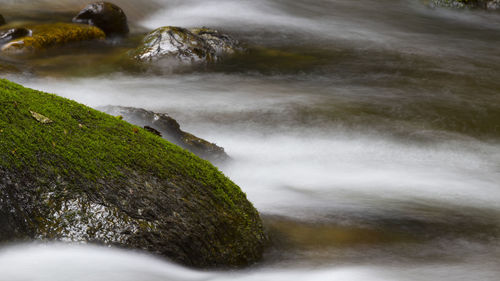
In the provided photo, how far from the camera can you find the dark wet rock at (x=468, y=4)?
17.1 metres

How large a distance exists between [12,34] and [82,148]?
7.63m

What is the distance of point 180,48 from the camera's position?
1041 cm

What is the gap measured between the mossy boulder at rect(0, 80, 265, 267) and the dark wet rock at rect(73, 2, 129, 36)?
8.13 metres

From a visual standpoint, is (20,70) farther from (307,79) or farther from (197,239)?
(197,239)

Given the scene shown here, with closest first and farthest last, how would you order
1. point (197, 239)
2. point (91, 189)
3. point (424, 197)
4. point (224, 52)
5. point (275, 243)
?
point (91, 189)
point (197, 239)
point (275, 243)
point (424, 197)
point (224, 52)

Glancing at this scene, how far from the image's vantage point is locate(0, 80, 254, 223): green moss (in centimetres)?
318

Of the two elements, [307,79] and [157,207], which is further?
[307,79]

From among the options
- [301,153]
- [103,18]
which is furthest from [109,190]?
[103,18]

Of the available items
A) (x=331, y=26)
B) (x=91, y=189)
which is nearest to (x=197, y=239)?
(x=91, y=189)

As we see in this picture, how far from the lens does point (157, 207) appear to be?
3453mm

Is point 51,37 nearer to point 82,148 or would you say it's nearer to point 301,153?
point 301,153

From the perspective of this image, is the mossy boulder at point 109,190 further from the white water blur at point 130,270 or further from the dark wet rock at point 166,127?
the dark wet rock at point 166,127

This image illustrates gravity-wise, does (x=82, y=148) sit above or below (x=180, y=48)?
above

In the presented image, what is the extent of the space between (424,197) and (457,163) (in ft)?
5.14
